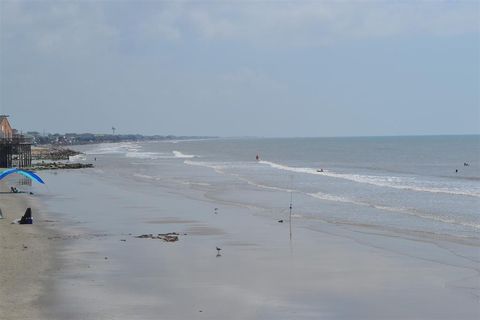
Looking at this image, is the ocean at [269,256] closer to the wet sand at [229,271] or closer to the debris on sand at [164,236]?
the wet sand at [229,271]

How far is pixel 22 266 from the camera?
18.3 metres

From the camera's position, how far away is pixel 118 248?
71.2ft

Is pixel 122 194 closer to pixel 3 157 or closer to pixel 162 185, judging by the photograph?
pixel 162 185

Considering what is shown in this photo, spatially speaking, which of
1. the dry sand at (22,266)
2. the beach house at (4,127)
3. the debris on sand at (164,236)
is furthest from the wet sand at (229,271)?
the beach house at (4,127)

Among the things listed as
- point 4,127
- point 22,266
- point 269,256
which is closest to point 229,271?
point 269,256

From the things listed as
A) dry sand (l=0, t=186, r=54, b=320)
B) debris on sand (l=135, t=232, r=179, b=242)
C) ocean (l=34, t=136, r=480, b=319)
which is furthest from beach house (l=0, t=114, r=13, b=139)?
debris on sand (l=135, t=232, r=179, b=242)

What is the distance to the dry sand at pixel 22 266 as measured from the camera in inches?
555

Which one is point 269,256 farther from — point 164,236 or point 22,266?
point 22,266

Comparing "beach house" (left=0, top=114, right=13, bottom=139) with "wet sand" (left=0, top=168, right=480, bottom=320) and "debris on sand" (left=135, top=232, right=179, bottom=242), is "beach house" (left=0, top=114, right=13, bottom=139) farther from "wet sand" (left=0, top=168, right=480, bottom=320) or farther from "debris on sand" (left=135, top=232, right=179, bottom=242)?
"debris on sand" (left=135, top=232, right=179, bottom=242)

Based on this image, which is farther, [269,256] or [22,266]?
[269,256]

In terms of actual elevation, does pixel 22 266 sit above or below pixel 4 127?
below

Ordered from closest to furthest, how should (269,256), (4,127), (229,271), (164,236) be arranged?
(229,271)
(269,256)
(164,236)
(4,127)

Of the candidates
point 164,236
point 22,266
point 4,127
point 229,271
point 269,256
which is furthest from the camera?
point 4,127

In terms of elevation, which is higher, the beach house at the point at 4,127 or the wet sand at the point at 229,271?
the beach house at the point at 4,127
